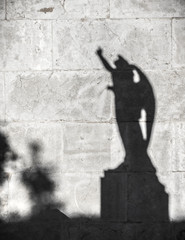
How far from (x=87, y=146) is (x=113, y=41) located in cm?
149

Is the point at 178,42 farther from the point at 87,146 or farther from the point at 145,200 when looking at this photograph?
the point at 145,200

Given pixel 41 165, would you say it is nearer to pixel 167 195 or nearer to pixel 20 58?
pixel 20 58

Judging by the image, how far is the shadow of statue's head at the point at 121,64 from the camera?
4.05m

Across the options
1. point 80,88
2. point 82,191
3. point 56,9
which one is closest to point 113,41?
point 80,88

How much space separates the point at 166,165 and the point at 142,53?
157 centimetres

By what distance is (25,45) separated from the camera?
407 cm

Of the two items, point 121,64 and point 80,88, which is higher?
point 121,64

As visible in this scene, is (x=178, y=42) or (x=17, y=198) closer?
(x=178, y=42)

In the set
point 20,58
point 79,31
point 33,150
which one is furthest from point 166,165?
point 20,58

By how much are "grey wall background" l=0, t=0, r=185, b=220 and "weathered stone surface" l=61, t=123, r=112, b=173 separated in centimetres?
1

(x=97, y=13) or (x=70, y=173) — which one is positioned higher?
(x=97, y=13)

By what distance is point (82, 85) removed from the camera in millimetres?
4082

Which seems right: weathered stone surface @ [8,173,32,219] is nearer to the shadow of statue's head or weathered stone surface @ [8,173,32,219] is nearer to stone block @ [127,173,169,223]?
stone block @ [127,173,169,223]

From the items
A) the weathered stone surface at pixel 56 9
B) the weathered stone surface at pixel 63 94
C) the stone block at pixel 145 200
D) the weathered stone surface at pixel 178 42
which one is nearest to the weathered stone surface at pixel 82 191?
the stone block at pixel 145 200
